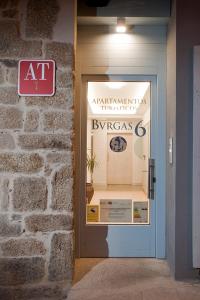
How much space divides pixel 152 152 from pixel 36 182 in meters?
1.50

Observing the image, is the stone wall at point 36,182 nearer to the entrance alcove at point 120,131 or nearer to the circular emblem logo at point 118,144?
the entrance alcove at point 120,131

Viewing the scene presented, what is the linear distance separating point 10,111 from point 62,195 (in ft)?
3.03

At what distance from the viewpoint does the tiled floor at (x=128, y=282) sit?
9.29 feet

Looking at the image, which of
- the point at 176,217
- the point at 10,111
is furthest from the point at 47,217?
the point at 176,217

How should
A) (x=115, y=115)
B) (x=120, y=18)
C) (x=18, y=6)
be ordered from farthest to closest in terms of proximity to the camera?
(x=115, y=115) → (x=120, y=18) → (x=18, y=6)

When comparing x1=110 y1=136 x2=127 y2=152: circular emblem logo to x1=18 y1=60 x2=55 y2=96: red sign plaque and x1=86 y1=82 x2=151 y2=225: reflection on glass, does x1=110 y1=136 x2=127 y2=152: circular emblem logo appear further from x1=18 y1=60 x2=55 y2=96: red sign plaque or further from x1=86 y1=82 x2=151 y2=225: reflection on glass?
x1=18 y1=60 x2=55 y2=96: red sign plaque

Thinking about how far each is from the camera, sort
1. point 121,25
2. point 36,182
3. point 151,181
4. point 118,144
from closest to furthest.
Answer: point 36,182 < point 121,25 < point 151,181 < point 118,144

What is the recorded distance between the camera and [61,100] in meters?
3.01

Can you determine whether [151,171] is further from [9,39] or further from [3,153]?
[9,39]

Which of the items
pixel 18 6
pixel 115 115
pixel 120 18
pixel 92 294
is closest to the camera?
pixel 92 294

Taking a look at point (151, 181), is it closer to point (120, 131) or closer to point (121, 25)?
point (120, 131)

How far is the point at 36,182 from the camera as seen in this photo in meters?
2.99

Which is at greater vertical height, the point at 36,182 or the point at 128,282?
the point at 36,182

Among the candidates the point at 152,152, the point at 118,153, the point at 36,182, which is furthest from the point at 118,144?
the point at 36,182
